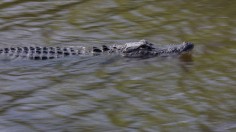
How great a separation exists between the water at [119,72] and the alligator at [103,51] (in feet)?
0.24

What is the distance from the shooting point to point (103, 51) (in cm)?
641

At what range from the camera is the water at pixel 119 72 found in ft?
16.3

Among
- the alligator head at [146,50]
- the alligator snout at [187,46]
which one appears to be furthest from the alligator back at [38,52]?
the alligator snout at [187,46]

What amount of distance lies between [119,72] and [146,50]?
0.61 metres

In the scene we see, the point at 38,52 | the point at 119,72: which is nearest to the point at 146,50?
the point at 119,72

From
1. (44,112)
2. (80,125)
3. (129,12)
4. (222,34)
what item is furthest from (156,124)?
(129,12)

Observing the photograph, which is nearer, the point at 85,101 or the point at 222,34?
the point at 85,101

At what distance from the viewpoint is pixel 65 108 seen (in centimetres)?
516

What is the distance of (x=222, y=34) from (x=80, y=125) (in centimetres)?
255

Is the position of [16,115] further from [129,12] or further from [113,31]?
[129,12]

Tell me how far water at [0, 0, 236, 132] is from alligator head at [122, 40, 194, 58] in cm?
8

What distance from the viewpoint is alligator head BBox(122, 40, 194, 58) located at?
6.36 meters

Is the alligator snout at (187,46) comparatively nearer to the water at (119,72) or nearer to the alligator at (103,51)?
the alligator at (103,51)

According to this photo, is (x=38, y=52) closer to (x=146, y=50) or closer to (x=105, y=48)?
(x=105, y=48)
